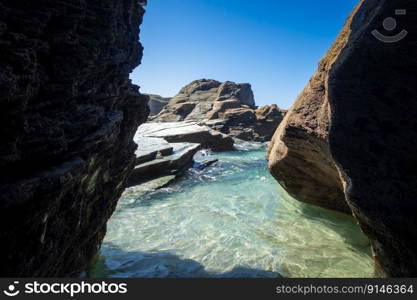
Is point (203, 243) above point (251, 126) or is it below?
below

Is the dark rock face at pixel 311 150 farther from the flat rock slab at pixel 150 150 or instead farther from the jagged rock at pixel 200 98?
the jagged rock at pixel 200 98

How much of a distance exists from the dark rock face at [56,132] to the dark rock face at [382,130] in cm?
419

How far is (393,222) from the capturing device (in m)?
3.59

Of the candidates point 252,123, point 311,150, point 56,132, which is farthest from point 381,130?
point 252,123

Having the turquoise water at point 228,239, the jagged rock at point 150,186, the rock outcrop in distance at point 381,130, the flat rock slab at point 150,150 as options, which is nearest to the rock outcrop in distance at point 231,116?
the flat rock slab at point 150,150

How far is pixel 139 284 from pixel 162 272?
12.7 ft

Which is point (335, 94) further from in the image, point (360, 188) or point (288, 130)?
point (288, 130)

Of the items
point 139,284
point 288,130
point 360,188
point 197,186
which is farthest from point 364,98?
point 197,186

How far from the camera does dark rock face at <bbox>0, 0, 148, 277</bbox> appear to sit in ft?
9.80

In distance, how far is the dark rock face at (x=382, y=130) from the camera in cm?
360

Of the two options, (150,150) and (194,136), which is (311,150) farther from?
(194,136)

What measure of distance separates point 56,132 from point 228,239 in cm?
704

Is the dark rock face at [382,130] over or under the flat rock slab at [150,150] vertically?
over

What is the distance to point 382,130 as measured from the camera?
12.6ft
